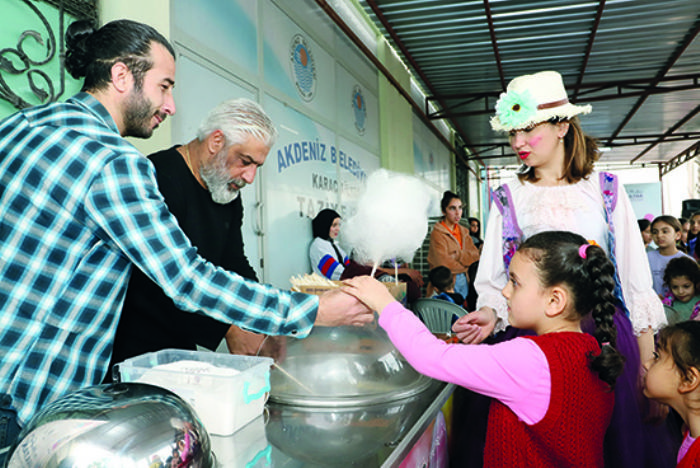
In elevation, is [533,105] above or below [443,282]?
above

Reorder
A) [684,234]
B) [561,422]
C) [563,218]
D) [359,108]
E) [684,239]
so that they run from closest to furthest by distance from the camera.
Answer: [561,422]
[563,218]
[359,108]
[684,239]
[684,234]

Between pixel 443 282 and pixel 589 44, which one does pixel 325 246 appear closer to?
pixel 443 282

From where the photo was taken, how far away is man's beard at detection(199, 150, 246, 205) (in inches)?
80.7

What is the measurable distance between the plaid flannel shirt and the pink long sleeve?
571 mm

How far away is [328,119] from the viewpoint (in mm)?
5750

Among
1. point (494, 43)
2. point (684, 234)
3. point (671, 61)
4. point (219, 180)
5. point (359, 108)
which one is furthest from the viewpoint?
point (671, 61)

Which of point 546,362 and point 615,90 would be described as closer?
point 546,362

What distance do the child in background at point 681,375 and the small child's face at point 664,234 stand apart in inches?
145

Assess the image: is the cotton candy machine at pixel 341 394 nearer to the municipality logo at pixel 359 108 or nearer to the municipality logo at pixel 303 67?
the municipality logo at pixel 303 67

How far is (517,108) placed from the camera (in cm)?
169

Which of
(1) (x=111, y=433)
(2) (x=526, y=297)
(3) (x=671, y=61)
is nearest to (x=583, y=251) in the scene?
(2) (x=526, y=297)

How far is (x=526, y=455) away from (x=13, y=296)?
1276 mm

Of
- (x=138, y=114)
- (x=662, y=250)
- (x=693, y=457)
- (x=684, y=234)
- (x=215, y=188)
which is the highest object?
(x=138, y=114)

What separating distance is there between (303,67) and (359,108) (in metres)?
1.83
